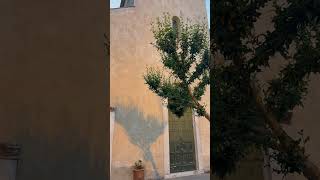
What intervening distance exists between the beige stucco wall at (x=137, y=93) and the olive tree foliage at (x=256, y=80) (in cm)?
45

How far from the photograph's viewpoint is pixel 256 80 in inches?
55.7

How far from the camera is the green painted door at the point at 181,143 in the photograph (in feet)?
5.97

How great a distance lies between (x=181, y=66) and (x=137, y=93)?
0.29 meters

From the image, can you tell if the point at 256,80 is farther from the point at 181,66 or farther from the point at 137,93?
the point at 137,93

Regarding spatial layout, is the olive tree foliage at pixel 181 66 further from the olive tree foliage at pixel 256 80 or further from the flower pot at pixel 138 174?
the flower pot at pixel 138 174

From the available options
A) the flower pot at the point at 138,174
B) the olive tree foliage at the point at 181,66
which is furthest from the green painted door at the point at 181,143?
the flower pot at the point at 138,174

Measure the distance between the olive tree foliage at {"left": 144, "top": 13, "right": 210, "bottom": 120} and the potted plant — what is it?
0.30m
